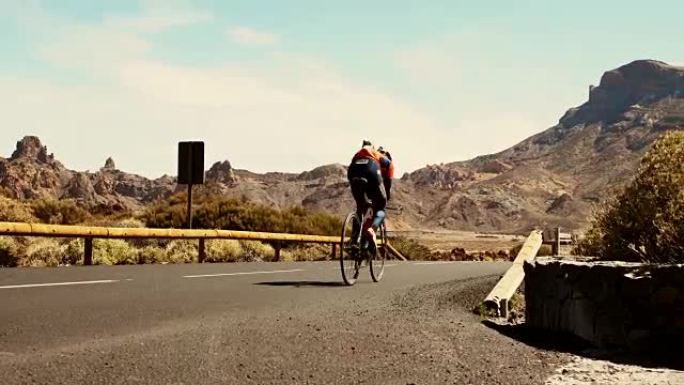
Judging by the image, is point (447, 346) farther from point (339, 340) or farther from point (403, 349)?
point (339, 340)

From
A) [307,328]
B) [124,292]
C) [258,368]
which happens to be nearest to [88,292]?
[124,292]

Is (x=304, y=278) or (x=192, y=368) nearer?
(x=192, y=368)

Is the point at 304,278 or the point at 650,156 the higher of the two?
the point at 650,156

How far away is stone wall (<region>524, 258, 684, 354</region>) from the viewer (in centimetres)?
678

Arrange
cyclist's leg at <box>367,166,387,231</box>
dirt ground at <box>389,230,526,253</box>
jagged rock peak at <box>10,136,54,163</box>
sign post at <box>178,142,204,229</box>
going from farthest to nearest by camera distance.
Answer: jagged rock peak at <box>10,136,54,163</box> < dirt ground at <box>389,230,526,253</box> < sign post at <box>178,142,204,229</box> < cyclist's leg at <box>367,166,387,231</box>

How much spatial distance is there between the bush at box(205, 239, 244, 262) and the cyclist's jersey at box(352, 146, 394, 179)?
962 centimetres

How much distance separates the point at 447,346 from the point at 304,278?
23.6ft

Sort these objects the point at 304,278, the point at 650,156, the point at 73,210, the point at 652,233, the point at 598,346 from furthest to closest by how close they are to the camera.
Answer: the point at 73,210
the point at 304,278
the point at 650,156
the point at 652,233
the point at 598,346

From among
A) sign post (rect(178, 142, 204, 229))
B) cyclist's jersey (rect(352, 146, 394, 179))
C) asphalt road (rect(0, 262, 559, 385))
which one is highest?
sign post (rect(178, 142, 204, 229))

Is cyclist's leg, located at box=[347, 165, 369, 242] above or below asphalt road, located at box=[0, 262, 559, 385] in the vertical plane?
above

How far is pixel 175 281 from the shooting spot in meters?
12.3

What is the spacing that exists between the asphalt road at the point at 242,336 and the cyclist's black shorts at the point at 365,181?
59.1 inches

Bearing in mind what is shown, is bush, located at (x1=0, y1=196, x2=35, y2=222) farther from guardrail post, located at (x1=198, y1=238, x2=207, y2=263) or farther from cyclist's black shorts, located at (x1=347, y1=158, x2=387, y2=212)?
cyclist's black shorts, located at (x1=347, y1=158, x2=387, y2=212)

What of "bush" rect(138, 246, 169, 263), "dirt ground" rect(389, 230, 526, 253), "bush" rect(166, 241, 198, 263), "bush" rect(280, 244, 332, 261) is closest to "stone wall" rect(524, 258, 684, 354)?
"bush" rect(138, 246, 169, 263)
